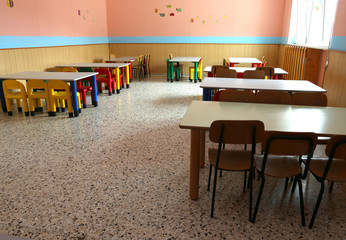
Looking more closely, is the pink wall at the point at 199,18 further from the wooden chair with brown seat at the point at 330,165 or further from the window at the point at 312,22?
the wooden chair with brown seat at the point at 330,165

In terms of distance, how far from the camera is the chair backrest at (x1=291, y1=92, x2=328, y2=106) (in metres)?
2.88

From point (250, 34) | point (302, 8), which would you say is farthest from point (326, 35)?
point (250, 34)

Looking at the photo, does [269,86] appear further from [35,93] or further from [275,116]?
[35,93]

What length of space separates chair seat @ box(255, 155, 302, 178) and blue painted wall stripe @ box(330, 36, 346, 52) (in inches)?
132

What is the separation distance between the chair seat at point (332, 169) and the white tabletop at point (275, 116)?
31 cm

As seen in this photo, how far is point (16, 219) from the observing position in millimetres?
2117

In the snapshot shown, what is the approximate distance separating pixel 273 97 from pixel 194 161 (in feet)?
4.29

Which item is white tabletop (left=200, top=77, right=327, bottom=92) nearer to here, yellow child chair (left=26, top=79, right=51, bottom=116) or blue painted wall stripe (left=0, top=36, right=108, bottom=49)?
yellow child chair (left=26, top=79, right=51, bottom=116)

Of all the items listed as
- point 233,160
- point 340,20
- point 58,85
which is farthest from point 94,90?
point 340,20

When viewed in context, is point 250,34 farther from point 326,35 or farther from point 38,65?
point 38,65

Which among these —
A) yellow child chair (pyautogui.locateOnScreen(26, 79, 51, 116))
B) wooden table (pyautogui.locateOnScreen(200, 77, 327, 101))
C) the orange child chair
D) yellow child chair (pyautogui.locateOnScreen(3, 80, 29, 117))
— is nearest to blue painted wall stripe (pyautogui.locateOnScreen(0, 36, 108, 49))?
yellow child chair (pyautogui.locateOnScreen(3, 80, 29, 117))

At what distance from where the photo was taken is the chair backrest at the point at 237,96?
2.99 m

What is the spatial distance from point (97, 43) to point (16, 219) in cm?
847

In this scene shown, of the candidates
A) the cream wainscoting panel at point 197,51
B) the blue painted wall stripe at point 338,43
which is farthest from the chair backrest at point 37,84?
the cream wainscoting panel at point 197,51
